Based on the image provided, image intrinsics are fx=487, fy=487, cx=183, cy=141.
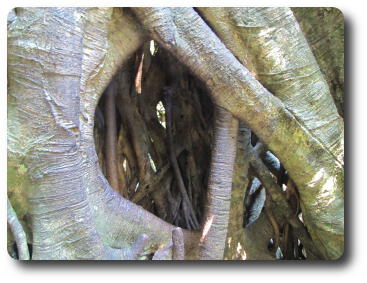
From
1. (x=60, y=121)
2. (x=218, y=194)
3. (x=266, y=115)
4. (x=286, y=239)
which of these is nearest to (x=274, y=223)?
(x=286, y=239)

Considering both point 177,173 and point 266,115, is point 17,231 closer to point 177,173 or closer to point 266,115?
point 177,173

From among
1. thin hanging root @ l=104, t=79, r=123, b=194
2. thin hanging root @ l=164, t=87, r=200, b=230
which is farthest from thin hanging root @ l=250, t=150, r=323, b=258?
thin hanging root @ l=104, t=79, r=123, b=194

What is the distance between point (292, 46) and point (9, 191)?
2.96 ft

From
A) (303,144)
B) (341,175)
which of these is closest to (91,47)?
(303,144)

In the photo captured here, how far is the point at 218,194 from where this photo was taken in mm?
1461

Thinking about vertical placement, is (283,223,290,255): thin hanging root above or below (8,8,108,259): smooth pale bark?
below

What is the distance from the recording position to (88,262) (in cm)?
133

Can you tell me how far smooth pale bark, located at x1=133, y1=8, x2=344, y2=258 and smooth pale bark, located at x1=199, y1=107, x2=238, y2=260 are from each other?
0.30 feet

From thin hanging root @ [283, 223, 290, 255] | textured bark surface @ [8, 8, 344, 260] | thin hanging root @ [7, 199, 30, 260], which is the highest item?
textured bark surface @ [8, 8, 344, 260]

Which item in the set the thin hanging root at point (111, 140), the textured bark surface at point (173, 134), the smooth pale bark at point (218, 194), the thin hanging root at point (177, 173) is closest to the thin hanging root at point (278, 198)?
the textured bark surface at point (173, 134)

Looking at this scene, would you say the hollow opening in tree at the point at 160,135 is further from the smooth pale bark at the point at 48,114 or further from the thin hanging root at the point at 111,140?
the smooth pale bark at the point at 48,114

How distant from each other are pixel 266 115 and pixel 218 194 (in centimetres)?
28

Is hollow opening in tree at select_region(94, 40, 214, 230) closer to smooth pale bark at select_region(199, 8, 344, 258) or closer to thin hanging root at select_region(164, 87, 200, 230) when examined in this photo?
thin hanging root at select_region(164, 87, 200, 230)

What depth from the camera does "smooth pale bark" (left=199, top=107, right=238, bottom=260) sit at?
146cm
